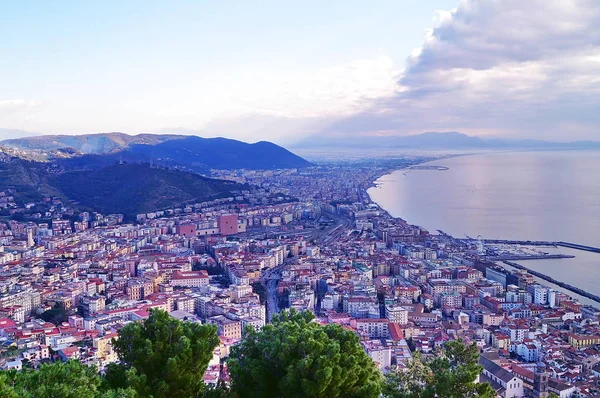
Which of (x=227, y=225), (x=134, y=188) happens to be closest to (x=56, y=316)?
(x=227, y=225)

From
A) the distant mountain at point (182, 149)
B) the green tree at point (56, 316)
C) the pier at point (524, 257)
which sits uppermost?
the distant mountain at point (182, 149)

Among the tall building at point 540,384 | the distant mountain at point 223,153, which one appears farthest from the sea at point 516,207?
the distant mountain at point 223,153

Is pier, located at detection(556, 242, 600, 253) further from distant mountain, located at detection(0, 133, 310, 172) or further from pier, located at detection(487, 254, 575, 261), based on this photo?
distant mountain, located at detection(0, 133, 310, 172)

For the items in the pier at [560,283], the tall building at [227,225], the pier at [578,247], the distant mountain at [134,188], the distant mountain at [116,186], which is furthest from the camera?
the distant mountain at [134,188]

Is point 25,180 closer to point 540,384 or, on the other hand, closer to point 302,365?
point 540,384

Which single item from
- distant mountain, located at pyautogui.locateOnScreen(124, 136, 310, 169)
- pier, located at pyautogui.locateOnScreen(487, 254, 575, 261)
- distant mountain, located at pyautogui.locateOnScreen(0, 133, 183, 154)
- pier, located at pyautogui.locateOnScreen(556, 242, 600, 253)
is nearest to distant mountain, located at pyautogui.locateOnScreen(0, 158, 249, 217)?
pier, located at pyautogui.locateOnScreen(487, 254, 575, 261)

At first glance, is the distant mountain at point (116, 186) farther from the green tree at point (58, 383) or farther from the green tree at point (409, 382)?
the green tree at point (58, 383)

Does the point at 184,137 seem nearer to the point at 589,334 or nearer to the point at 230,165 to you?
the point at 230,165
